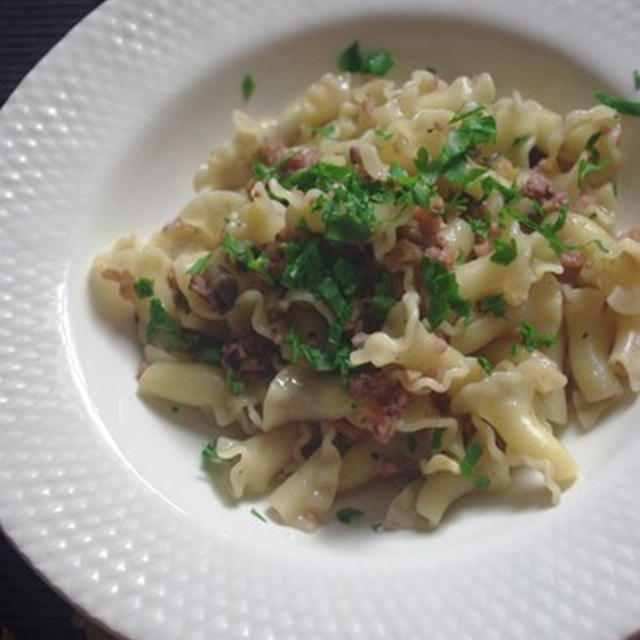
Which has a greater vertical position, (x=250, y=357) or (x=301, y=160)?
(x=301, y=160)

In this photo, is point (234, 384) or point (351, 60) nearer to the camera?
point (234, 384)

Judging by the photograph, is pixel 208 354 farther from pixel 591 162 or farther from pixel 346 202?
pixel 591 162

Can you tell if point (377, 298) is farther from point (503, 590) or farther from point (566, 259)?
point (503, 590)

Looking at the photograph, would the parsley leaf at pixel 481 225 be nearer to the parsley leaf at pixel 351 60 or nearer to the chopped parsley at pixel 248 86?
the parsley leaf at pixel 351 60

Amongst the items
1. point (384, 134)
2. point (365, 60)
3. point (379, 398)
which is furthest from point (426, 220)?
point (365, 60)

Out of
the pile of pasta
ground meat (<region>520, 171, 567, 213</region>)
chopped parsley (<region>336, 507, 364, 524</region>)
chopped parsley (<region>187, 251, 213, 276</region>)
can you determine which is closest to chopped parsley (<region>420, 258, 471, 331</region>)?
the pile of pasta

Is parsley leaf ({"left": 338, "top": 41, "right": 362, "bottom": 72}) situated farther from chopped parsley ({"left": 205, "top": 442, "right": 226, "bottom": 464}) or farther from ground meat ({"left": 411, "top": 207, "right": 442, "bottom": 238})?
chopped parsley ({"left": 205, "top": 442, "right": 226, "bottom": 464})

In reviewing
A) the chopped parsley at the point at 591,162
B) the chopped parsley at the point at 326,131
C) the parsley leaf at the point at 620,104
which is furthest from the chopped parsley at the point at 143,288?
the parsley leaf at the point at 620,104

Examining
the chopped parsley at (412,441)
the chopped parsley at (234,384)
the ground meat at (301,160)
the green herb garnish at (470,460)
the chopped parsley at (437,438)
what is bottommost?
the chopped parsley at (234,384)
